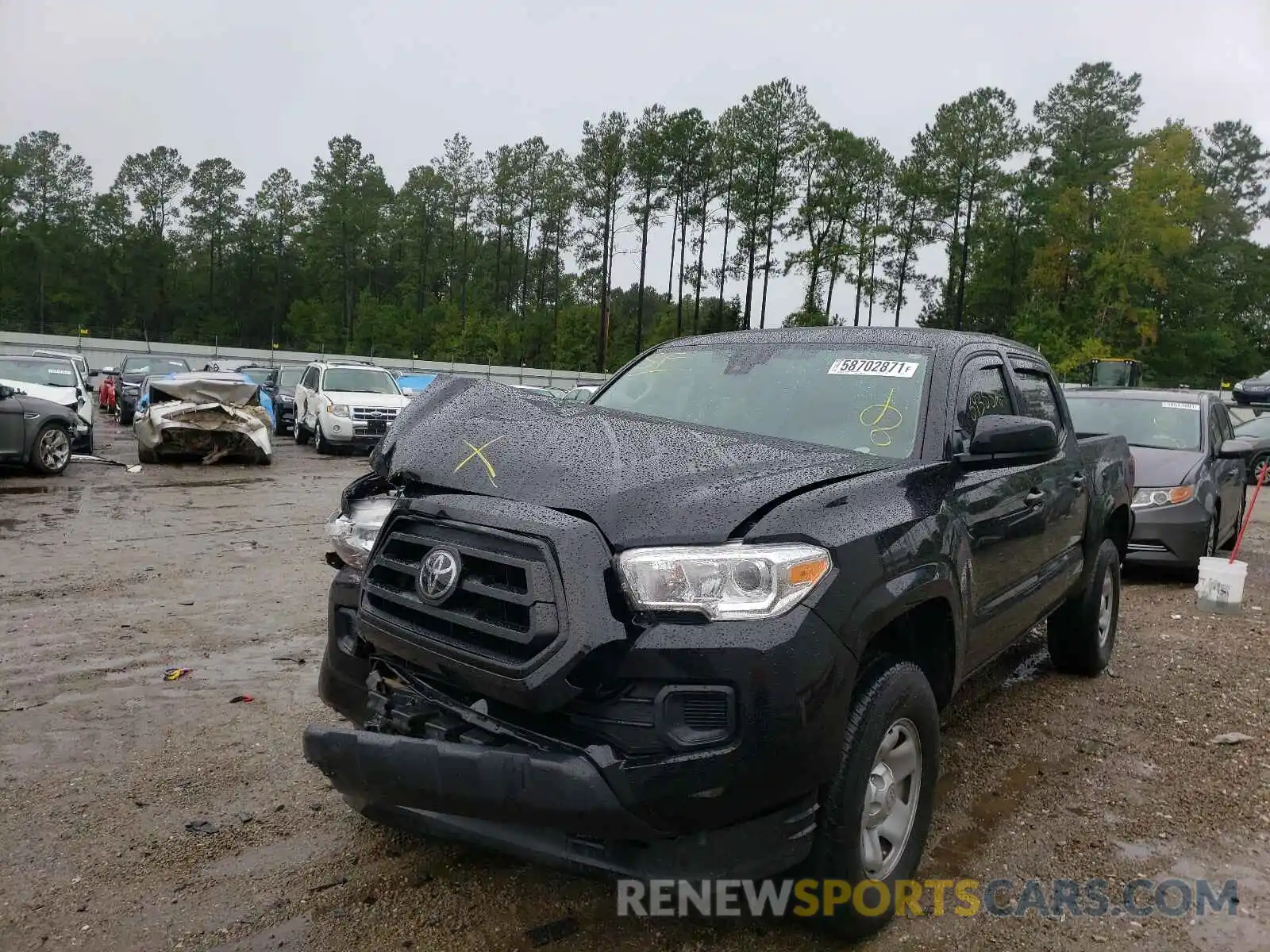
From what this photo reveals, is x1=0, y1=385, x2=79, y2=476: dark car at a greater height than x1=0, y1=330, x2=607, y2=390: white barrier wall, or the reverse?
x1=0, y1=330, x2=607, y2=390: white barrier wall

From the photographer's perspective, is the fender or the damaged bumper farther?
the damaged bumper

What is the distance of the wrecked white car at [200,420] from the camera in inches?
580

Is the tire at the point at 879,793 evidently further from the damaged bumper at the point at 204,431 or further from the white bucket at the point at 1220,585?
the damaged bumper at the point at 204,431

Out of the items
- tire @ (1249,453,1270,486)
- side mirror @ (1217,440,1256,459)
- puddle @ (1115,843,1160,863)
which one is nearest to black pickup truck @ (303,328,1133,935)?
puddle @ (1115,843,1160,863)

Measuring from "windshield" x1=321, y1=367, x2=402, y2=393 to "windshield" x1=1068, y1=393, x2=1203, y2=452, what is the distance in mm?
14028

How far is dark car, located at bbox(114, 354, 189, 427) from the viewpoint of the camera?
23.5m

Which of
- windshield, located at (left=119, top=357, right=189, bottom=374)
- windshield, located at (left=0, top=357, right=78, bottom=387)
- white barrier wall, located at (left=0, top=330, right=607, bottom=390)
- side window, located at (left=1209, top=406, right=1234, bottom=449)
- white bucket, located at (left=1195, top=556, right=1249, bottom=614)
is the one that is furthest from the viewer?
white barrier wall, located at (left=0, top=330, right=607, bottom=390)

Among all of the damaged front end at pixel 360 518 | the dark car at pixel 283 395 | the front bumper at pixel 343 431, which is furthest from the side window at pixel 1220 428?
the dark car at pixel 283 395

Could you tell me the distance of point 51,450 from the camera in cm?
1288

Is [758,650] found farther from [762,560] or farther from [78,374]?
[78,374]

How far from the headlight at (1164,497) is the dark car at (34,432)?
13.5m

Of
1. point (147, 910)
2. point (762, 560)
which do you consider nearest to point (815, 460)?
point (762, 560)

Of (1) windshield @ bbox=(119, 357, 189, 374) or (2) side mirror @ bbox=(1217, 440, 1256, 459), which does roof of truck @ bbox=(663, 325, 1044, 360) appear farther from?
(1) windshield @ bbox=(119, 357, 189, 374)

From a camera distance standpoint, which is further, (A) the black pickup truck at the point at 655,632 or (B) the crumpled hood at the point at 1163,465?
(B) the crumpled hood at the point at 1163,465
